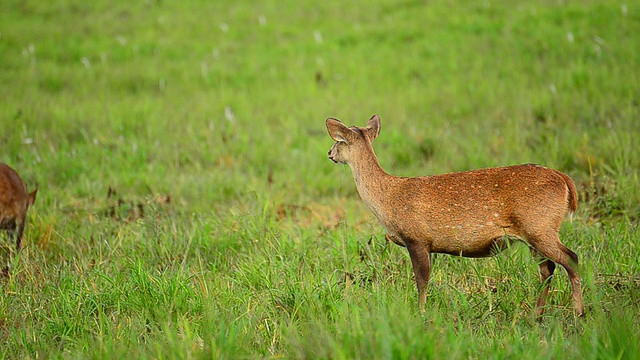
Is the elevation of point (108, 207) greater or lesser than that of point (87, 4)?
lesser

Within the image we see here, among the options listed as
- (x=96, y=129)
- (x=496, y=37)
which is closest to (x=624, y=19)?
(x=496, y=37)

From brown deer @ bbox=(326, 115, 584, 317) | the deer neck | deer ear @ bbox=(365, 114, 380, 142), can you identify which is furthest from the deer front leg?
deer ear @ bbox=(365, 114, 380, 142)

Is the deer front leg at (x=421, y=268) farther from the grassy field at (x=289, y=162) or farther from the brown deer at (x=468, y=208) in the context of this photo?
the grassy field at (x=289, y=162)

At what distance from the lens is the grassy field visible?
3.50m

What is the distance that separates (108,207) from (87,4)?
402 inches

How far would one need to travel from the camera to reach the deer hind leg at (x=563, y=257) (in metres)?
3.58

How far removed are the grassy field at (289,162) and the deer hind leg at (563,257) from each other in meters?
0.11

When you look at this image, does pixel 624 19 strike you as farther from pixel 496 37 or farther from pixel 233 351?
pixel 233 351

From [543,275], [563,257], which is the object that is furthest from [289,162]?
[563,257]

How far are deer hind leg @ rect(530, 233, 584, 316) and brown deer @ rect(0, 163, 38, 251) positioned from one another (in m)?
3.57

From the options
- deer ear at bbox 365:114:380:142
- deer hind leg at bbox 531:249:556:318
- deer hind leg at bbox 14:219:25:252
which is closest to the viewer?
deer hind leg at bbox 531:249:556:318

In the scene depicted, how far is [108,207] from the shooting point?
20.5ft

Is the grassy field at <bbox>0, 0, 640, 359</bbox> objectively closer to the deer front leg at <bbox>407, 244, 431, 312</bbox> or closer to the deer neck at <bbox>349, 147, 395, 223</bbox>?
the deer front leg at <bbox>407, 244, 431, 312</bbox>

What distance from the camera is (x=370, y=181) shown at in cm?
386
